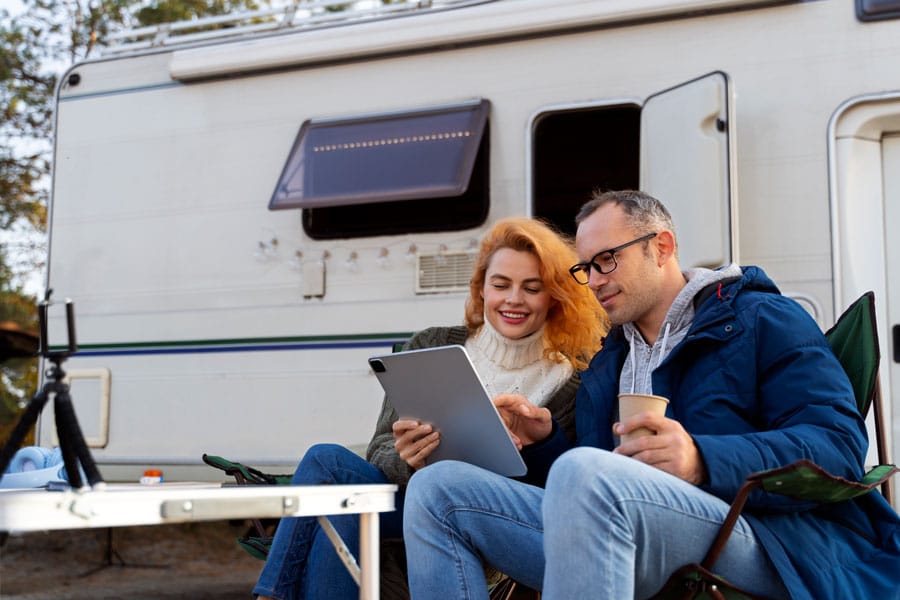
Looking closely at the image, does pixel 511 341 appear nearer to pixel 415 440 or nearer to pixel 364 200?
pixel 415 440

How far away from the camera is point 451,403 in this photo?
7.54ft

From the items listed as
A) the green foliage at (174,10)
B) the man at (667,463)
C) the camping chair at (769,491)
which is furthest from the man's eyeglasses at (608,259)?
the green foliage at (174,10)

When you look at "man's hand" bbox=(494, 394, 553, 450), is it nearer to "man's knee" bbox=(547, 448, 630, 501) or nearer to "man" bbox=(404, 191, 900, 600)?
"man" bbox=(404, 191, 900, 600)

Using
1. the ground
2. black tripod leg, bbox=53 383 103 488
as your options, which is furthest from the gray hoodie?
the ground

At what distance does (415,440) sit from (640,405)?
0.73 meters

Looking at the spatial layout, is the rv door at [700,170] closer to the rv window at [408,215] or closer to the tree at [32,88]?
the rv window at [408,215]

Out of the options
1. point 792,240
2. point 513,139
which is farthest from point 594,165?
point 792,240

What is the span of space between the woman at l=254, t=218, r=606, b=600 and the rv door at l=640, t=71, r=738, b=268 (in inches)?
24.7

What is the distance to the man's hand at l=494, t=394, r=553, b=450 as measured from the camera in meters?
2.42

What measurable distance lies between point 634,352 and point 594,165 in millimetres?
2565

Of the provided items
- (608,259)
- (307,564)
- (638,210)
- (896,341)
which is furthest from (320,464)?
(896,341)

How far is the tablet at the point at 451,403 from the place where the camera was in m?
2.20

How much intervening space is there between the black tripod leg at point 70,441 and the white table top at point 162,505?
37 mm

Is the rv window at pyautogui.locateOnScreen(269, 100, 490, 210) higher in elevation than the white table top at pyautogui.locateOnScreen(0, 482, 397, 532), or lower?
higher
